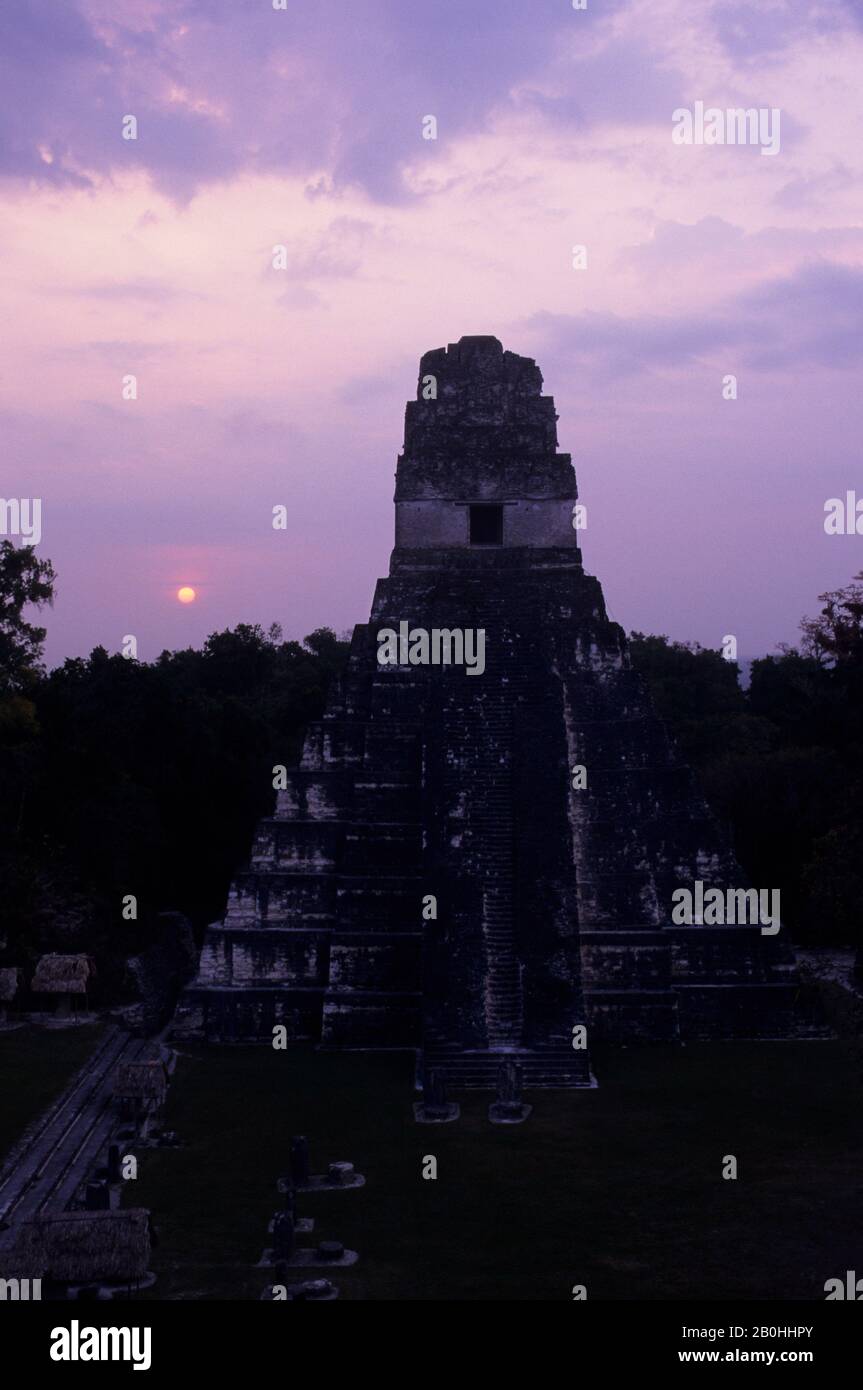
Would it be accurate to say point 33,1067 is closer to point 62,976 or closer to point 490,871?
point 62,976

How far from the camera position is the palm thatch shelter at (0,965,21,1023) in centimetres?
2550

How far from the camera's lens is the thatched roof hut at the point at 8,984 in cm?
2550

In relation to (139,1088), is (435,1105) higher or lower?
lower

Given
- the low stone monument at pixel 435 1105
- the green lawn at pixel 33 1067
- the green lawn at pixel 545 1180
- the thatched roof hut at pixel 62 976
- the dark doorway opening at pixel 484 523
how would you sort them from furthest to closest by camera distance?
1. the dark doorway opening at pixel 484 523
2. the thatched roof hut at pixel 62 976
3. the green lawn at pixel 33 1067
4. the low stone monument at pixel 435 1105
5. the green lawn at pixel 545 1180

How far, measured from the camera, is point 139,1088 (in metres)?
19.5

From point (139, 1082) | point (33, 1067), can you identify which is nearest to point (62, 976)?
point (33, 1067)

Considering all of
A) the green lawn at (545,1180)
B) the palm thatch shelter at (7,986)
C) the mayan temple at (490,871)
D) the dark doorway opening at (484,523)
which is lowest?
the green lawn at (545,1180)

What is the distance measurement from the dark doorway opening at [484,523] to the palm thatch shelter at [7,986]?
12.0 meters

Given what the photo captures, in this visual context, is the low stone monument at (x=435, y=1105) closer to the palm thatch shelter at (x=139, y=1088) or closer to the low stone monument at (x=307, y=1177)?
the low stone monument at (x=307, y=1177)

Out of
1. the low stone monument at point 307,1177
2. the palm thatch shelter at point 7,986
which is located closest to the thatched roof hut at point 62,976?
the palm thatch shelter at point 7,986

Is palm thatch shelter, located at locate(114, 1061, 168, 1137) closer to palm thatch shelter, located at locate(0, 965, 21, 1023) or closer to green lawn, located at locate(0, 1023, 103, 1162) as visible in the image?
green lawn, located at locate(0, 1023, 103, 1162)

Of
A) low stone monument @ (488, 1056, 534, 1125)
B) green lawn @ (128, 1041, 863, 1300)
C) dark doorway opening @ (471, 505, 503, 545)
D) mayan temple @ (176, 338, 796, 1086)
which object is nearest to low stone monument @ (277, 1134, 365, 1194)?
green lawn @ (128, 1041, 863, 1300)

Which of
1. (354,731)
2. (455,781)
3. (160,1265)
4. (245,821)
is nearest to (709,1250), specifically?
(160,1265)
